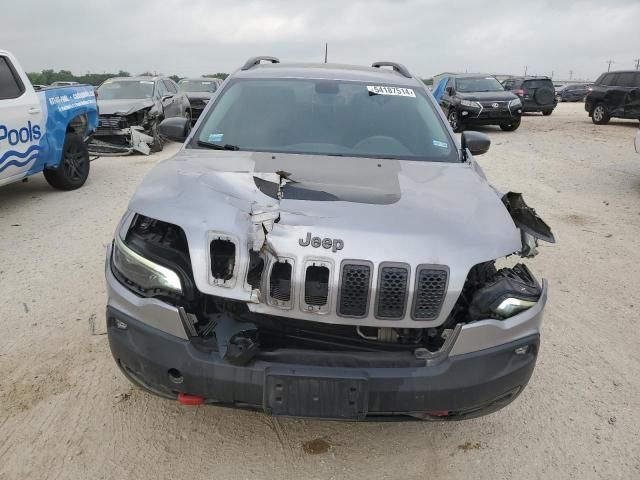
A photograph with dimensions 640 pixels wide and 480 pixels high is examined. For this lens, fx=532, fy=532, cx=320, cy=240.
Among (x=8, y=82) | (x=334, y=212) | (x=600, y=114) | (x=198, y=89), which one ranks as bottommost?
(x=600, y=114)

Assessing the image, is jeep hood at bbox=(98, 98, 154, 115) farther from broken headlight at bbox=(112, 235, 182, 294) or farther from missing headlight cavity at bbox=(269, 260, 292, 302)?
missing headlight cavity at bbox=(269, 260, 292, 302)

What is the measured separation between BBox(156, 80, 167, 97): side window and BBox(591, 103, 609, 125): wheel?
42.3ft

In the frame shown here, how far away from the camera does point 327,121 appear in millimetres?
3498

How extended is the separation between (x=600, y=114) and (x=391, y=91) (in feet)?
50.7

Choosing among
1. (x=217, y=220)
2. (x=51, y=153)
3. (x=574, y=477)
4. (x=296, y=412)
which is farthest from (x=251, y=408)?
(x=51, y=153)

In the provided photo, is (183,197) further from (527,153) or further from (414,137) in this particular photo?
(527,153)

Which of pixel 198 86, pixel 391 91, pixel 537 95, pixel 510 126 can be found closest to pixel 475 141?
pixel 391 91

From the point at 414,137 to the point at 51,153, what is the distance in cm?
519

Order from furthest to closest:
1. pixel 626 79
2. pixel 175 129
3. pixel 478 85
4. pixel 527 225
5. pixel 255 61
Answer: pixel 478 85
pixel 626 79
pixel 255 61
pixel 175 129
pixel 527 225

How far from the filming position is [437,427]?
2730 mm

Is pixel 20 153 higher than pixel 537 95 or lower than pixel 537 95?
higher

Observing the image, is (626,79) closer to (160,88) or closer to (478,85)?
(478,85)

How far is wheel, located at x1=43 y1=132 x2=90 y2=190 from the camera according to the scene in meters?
7.21

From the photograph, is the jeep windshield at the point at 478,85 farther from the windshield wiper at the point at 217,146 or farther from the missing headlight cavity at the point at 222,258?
the missing headlight cavity at the point at 222,258
